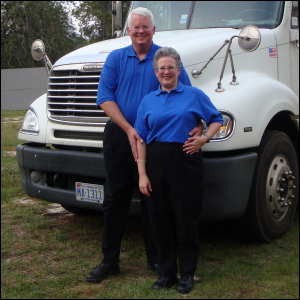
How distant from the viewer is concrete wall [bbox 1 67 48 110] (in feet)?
86.7

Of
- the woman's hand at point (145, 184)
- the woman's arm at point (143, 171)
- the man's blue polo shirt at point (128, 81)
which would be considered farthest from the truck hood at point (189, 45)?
the woman's hand at point (145, 184)

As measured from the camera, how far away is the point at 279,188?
4348mm

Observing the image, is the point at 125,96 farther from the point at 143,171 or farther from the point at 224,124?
the point at 224,124

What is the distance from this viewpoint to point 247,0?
503 centimetres

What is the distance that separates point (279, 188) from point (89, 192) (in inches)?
64.8

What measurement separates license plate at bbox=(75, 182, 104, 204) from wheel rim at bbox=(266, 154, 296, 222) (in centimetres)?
141

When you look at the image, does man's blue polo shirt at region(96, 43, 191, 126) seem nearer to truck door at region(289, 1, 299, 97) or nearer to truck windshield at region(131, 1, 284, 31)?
truck windshield at region(131, 1, 284, 31)

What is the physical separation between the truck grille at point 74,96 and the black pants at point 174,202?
93 cm

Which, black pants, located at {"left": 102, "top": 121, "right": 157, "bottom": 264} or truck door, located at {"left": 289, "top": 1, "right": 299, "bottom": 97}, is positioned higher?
truck door, located at {"left": 289, "top": 1, "right": 299, "bottom": 97}

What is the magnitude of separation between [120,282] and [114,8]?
11.6 ft

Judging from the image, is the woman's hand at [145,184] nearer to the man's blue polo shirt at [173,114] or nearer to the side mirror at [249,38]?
the man's blue polo shirt at [173,114]

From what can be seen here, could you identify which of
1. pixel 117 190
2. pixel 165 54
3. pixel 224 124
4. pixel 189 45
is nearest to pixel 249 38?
pixel 189 45

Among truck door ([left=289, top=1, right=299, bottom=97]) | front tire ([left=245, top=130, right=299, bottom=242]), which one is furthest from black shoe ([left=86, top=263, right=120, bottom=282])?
truck door ([left=289, top=1, right=299, bottom=97])

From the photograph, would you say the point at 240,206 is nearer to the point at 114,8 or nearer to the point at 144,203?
the point at 144,203
